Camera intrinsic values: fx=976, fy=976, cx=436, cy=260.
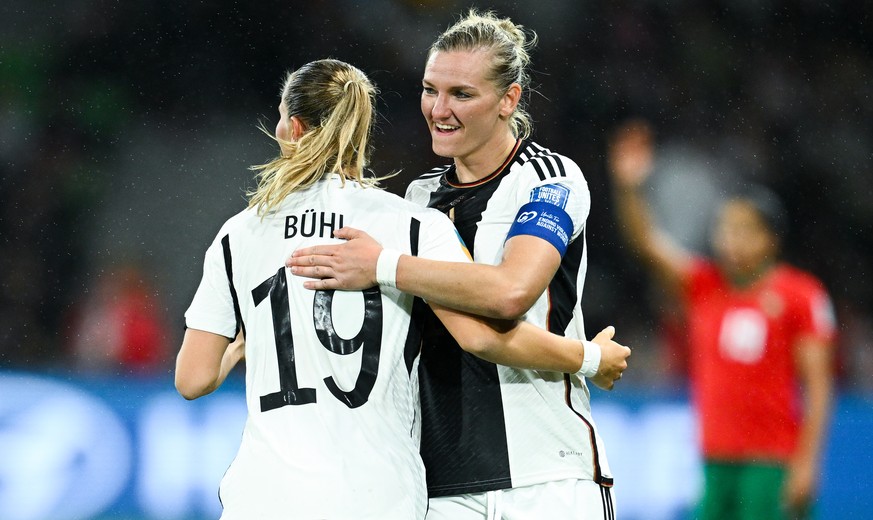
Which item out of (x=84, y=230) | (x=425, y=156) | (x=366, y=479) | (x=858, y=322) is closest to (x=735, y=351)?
(x=858, y=322)

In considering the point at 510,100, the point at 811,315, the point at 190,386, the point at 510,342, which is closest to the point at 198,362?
the point at 190,386

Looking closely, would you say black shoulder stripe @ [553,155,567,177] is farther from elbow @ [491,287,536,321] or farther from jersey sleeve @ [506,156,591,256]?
elbow @ [491,287,536,321]

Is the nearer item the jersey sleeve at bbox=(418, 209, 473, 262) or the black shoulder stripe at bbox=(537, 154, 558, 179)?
the jersey sleeve at bbox=(418, 209, 473, 262)

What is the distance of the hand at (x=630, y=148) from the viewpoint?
22.0 ft

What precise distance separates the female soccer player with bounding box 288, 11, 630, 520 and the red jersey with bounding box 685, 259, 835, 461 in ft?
9.08

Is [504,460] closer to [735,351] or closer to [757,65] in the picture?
[735,351]

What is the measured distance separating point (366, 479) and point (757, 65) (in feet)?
21.9

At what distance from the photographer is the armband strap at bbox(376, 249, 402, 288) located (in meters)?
2.00

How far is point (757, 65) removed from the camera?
7691 mm

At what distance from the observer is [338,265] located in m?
1.97

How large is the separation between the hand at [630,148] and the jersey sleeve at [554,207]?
413 centimetres

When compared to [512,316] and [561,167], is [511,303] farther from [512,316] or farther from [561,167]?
[561,167]

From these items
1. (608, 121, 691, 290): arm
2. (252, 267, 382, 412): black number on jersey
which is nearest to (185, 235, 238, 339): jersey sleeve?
(252, 267, 382, 412): black number on jersey

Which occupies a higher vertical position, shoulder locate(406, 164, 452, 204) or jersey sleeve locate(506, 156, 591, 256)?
shoulder locate(406, 164, 452, 204)
